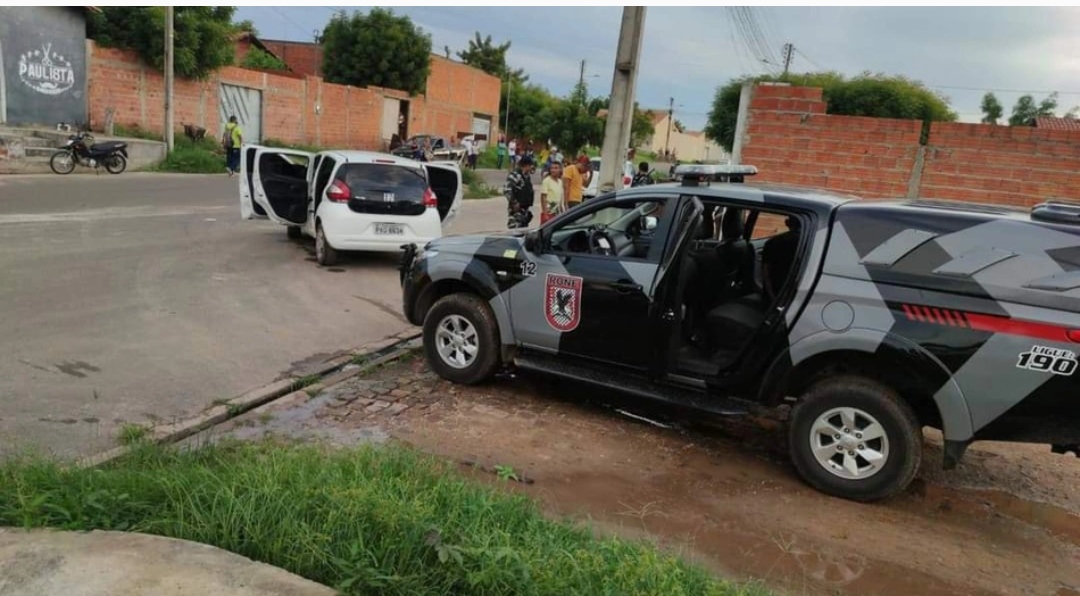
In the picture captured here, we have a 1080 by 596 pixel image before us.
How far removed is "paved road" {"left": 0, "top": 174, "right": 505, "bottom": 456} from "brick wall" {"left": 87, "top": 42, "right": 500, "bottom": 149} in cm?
1235

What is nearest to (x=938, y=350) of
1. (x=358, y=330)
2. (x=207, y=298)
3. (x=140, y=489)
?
(x=140, y=489)

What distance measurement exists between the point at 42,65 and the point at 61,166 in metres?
4.97

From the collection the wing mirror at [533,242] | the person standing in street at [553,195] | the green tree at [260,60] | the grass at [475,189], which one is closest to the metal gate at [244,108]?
the grass at [475,189]

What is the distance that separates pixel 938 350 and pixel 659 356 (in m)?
1.64

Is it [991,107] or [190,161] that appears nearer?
[190,161]

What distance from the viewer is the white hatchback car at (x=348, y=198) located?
1004cm

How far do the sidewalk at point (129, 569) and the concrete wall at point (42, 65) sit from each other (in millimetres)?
22452

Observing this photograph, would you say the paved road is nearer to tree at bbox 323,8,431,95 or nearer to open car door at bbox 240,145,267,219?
open car door at bbox 240,145,267,219

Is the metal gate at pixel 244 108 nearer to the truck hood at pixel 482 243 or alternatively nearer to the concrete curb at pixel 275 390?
the concrete curb at pixel 275 390

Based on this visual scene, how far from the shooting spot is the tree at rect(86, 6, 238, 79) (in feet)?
78.6

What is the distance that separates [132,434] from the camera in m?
4.46

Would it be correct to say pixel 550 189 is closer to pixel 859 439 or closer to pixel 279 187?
pixel 279 187

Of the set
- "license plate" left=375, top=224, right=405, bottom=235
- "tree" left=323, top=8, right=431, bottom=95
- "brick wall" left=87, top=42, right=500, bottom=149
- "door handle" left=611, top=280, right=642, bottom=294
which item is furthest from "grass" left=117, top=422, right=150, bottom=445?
"tree" left=323, top=8, right=431, bottom=95

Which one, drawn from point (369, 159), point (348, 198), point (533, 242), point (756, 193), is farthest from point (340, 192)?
point (756, 193)
